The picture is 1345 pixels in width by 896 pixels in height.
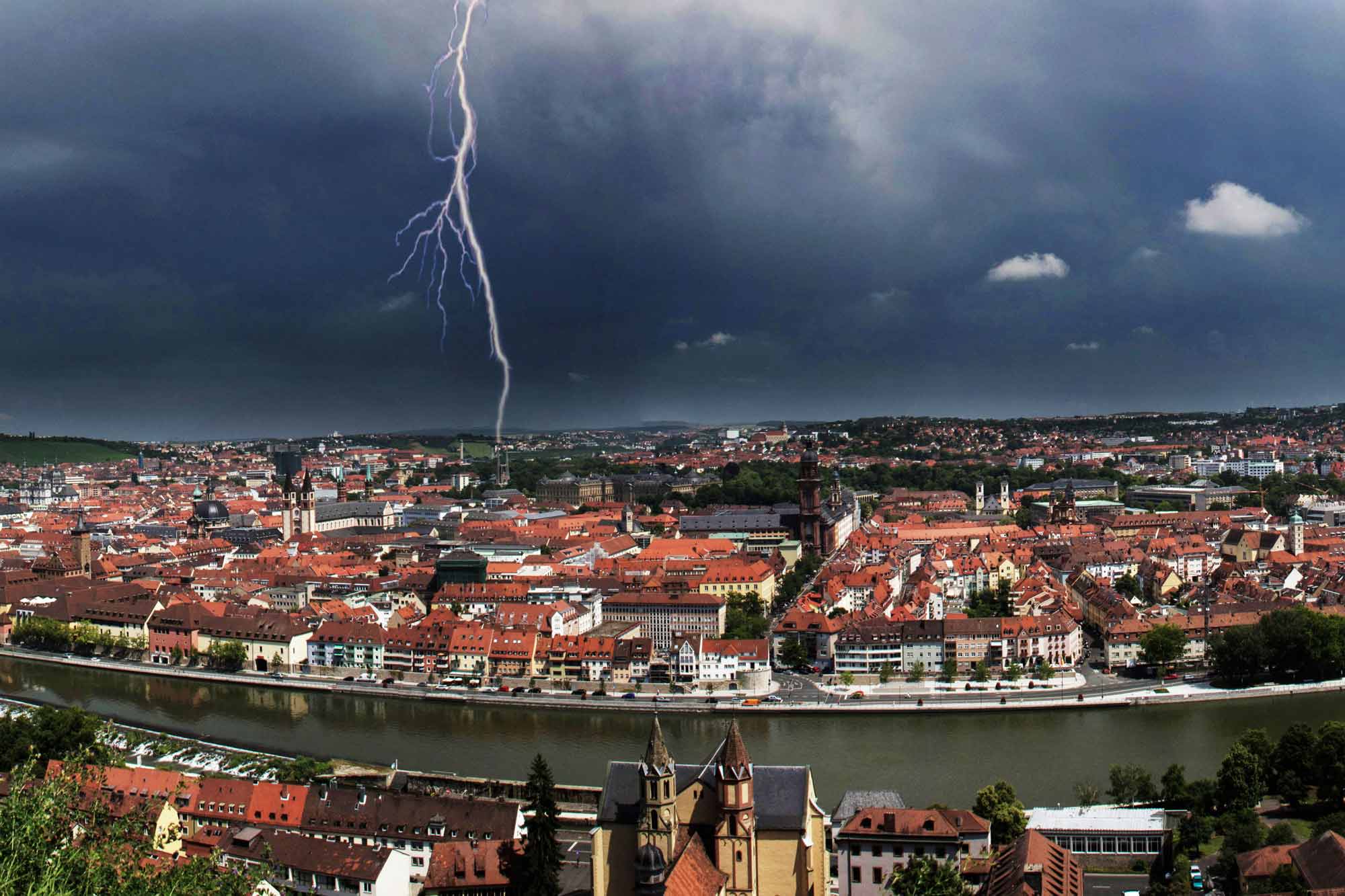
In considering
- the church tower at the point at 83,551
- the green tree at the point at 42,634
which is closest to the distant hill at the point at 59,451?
the church tower at the point at 83,551

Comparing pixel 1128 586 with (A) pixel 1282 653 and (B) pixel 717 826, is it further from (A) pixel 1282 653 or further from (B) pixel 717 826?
(B) pixel 717 826

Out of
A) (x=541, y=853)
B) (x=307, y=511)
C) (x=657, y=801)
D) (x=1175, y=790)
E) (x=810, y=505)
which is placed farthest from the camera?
(x=307, y=511)

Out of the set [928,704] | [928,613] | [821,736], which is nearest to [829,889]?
[821,736]

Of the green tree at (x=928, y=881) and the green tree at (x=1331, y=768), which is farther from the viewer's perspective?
the green tree at (x=1331, y=768)

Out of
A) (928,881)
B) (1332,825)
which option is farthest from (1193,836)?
(928,881)

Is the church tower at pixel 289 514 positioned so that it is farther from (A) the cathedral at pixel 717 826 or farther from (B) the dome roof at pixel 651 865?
(B) the dome roof at pixel 651 865
